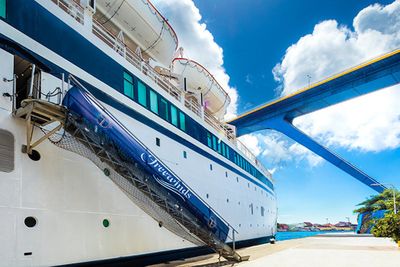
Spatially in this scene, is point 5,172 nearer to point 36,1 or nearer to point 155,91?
point 36,1

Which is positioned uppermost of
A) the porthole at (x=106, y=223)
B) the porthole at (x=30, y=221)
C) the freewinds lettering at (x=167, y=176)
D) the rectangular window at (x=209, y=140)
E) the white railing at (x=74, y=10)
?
the white railing at (x=74, y=10)

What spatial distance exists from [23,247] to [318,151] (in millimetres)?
29970

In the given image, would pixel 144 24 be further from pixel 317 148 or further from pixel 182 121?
pixel 317 148

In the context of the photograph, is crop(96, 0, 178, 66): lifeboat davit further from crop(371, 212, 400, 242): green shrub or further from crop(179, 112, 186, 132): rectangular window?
crop(371, 212, 400, 242): green shrub

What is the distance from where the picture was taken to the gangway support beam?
2867cm

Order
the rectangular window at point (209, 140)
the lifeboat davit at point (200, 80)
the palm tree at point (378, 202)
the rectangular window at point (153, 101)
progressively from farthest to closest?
the palm tree at point (378, 202) < the lifeboat davit at point (200, 80) < the rectangular window at point (209, 140) < the rectangular window at point (153, 101)

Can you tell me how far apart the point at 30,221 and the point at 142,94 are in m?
5.41

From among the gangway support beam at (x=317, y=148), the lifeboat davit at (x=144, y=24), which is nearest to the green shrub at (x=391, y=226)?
the lifeboat davit at (x=144, y=24)

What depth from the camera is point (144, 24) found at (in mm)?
12219

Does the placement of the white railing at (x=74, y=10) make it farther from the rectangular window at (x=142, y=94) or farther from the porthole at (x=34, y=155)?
the porthole at (x=34, y=155)

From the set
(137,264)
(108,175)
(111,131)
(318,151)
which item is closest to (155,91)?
(108,175)

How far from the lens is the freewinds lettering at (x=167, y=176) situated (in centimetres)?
734

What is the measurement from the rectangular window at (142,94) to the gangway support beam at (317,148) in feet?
Answer: 66.0

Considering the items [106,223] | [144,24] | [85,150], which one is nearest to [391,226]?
[106,223]
